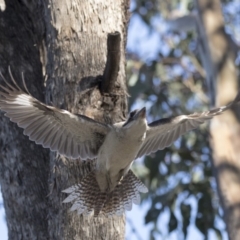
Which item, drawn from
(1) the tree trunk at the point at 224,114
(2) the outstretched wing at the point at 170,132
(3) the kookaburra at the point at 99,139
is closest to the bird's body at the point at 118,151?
(3) the kookaburra at the point at 99,139

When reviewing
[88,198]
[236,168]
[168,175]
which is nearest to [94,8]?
[88,198]

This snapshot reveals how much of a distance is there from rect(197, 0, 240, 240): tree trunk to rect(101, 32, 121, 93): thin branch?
8.31ft

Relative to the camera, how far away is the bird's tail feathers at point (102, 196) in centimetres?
358

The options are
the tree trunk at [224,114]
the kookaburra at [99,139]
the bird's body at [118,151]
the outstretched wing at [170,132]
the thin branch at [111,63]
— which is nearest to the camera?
the thin branch at [111,63]

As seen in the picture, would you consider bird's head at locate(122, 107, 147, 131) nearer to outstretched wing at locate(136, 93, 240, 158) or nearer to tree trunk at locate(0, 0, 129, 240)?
tree trunk at locate(0, 0, 129, 240)

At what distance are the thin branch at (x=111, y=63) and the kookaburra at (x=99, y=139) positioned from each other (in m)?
0.19

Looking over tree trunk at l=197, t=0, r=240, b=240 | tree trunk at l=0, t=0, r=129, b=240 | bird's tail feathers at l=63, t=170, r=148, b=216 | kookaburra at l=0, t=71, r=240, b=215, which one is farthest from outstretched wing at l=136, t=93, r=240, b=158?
tree trunk at l=197, t=0, r=240, b=240

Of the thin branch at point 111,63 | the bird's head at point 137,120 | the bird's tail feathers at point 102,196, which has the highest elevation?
the thin branch at point 111,63

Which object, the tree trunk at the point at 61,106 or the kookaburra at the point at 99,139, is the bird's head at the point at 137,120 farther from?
the tree trunk at the point at 61,106

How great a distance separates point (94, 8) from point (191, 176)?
3667mm

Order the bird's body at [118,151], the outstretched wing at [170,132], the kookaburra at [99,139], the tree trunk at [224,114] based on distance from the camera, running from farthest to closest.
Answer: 1. the tree trunk at [224,114]
2. the outstretched wing at [170,132]
3. the bird's body at [118,151]
4. the kookaburra at [99,139]

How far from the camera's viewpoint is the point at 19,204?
12.4 feet

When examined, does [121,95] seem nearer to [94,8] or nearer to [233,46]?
[94,8]

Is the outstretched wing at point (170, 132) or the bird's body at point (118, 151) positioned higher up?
the outstretched wing at point (170, 132)
